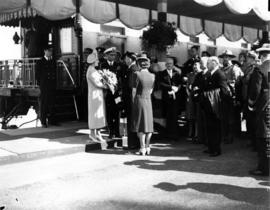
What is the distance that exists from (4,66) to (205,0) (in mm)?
7515

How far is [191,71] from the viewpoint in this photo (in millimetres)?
9875

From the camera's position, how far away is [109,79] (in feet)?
27.7

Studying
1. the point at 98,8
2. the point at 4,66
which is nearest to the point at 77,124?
the point at 98,8

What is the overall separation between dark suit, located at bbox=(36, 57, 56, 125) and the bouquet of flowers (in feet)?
9.06

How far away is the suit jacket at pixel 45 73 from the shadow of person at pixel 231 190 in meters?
6.16

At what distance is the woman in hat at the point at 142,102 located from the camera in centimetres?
755

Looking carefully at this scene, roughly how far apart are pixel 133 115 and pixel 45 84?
4.05 metres

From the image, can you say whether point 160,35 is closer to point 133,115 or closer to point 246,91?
point 246,91

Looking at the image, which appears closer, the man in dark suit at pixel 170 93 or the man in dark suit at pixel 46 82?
the man in dark suit at pixel 170 93

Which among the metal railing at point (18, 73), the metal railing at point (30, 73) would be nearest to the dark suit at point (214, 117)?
the metal railing at point (30, 73)

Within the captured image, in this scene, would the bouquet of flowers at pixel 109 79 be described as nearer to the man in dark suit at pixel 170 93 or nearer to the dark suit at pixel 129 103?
the dark suit at pixel 129 103

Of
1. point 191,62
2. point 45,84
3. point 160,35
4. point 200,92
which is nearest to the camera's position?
point 200,92

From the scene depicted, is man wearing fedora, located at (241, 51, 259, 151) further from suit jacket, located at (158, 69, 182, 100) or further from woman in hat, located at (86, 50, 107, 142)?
woman in hat, located at (86, 50, 107, 142)

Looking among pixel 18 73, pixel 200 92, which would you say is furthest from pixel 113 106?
pixel 18 73
